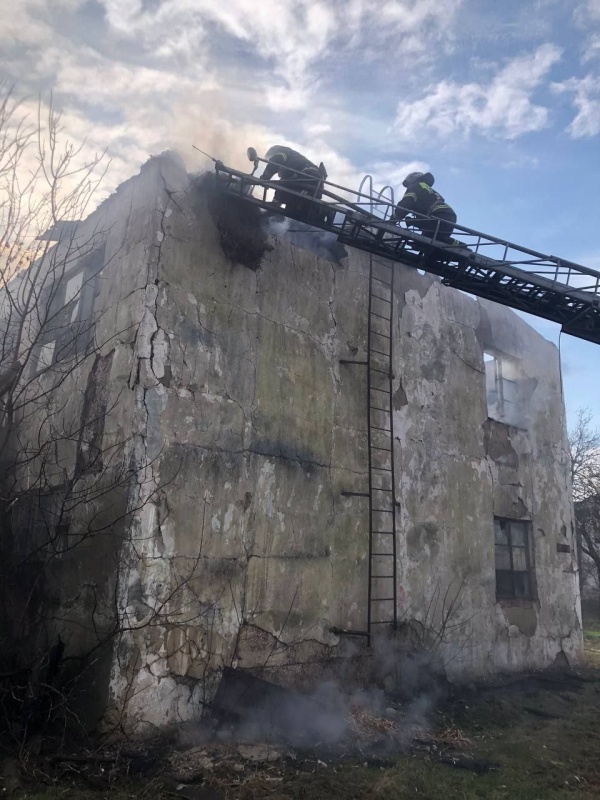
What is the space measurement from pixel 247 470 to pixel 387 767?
3.07m

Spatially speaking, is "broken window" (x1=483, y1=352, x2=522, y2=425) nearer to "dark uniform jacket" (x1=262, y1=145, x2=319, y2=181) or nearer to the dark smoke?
the dark smoke

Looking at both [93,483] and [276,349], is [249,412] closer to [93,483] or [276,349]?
[276,349]

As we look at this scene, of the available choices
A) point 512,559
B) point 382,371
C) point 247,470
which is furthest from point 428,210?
point 512,559

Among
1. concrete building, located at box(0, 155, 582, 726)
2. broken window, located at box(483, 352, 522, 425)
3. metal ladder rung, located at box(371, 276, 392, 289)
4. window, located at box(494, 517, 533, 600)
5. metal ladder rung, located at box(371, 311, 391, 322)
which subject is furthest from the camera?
broken window, located at box(483, 352, 522, 425)

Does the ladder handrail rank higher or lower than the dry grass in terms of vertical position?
higher

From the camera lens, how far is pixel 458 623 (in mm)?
8656

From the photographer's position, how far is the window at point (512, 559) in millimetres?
9883

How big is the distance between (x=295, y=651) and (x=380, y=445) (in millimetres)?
2852

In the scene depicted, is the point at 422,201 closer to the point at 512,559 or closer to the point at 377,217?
the point at 377,217

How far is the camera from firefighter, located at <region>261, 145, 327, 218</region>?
278 inches

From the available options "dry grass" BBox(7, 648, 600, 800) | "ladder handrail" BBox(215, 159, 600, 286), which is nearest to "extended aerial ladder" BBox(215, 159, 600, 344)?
"ladder handrail" BBox(215, 159, 600, 286)

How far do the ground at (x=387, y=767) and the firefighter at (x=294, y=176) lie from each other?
572cm

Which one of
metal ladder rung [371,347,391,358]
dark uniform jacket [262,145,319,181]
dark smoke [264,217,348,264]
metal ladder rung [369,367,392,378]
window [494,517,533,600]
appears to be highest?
dark uniform jacket [262,145,319,181]

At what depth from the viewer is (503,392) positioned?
11.3 metres
